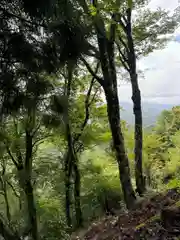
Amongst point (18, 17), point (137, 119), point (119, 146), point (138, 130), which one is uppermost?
point (18, 17)

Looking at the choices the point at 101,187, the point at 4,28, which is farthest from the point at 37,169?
the point at 4,28

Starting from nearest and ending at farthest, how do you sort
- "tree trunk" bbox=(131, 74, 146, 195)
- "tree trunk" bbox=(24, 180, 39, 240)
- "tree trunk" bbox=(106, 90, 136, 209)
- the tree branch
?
the tree branch
"tree trunk" bbox=(106, 90, 136, 209)
"tree trunk" bbox=(131, 74, 146, 195)
"tree trunk" bbox=(24, 180, 39, 240)

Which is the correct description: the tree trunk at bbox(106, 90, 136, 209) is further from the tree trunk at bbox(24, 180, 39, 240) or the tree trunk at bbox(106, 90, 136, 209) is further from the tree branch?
the tree trunk at bbox(24, 180, 39, 240)

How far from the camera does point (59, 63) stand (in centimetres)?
218

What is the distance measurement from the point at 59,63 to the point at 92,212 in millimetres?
7673

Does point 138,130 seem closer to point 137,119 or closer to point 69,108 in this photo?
point 137,119

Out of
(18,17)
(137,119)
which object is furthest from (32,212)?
(18,17)

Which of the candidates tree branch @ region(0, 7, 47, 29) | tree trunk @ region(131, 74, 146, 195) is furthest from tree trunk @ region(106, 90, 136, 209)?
tree branch @ region(0, 7, 47, 29)

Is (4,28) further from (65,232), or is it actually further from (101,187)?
(101,187)

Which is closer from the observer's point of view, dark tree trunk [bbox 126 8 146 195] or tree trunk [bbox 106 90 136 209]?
tree trunk [bbox 106 90 136 209]

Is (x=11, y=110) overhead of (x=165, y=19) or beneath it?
beneath

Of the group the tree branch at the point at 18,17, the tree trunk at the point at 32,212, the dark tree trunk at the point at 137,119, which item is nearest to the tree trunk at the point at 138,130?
the dark tree trunk at the point at 137,119

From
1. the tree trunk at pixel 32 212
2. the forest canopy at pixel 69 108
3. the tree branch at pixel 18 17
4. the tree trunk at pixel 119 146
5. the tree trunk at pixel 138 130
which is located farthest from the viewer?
the tree trunk at pixel 32 212

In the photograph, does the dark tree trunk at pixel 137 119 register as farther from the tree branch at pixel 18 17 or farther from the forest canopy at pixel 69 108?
the tree branch at pixel 18 17
